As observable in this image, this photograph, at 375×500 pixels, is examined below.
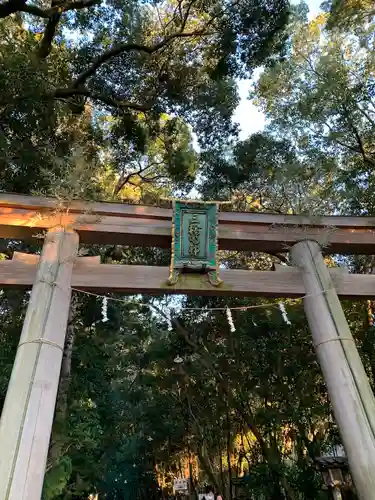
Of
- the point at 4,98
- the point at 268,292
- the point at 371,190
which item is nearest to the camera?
the point at 268,292

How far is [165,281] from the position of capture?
482cm

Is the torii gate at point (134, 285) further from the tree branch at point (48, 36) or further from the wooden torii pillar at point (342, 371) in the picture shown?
the tree branch at point (48, 36)

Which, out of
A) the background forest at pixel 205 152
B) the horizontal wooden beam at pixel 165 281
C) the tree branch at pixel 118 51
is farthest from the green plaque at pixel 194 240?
the tree branch at pixel 118 51

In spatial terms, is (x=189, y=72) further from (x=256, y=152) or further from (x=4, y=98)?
(x=4, y=98)

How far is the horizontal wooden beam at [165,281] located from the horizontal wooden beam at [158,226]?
45cm

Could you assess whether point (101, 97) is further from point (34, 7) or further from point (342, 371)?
point (342, 371)

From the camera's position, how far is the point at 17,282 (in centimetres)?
457

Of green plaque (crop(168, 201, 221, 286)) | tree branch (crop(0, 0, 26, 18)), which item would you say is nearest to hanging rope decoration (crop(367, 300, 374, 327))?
green plaque (crop(168, 201, 221, 286))

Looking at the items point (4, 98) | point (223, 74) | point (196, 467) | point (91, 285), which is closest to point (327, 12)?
point (223, 74)

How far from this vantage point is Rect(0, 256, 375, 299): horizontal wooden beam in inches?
183

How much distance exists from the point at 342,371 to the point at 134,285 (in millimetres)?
2492

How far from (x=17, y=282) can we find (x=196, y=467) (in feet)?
44.1

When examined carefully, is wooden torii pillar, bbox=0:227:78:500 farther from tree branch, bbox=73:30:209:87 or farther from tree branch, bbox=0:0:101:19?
tree branch, bbox=73:30:209:87

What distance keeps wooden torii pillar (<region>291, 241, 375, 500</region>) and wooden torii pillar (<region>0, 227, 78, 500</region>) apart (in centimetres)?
287
